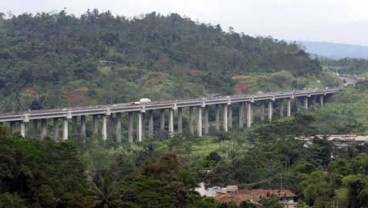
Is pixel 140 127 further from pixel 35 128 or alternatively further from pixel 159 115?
pixel 35 128

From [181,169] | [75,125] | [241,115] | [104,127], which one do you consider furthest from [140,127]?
[181,169]

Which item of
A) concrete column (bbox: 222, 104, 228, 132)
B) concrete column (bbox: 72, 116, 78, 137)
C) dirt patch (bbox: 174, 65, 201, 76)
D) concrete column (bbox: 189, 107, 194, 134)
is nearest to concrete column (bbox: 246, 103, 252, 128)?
concrete column (bbox: 222, 104, 228, 132)

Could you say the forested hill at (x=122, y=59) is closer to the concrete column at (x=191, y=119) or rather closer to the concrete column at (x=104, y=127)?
the concrete column at (x=191, y=119)

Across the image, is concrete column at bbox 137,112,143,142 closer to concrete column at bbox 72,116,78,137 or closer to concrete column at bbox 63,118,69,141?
concrete column at bbox 72,116,78,137

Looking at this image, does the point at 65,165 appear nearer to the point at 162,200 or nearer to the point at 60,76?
the point at 162,200

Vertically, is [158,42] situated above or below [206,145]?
above

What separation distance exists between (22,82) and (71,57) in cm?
950

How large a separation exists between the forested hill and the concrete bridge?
237 inches

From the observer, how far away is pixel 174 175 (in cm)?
4094

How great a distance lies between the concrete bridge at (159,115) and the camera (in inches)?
2566

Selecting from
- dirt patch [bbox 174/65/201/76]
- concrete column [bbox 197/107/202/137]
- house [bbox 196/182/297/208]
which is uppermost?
dirt patch [bbox 174/65/201/76]

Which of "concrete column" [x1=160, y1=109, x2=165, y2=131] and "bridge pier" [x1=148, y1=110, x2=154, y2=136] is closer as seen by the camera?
"bridge pier" [x1=148, y1=110, x2=154, y2=136]

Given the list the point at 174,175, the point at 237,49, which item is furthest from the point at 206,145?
the point at 237,49

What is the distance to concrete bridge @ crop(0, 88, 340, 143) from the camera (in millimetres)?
65188
